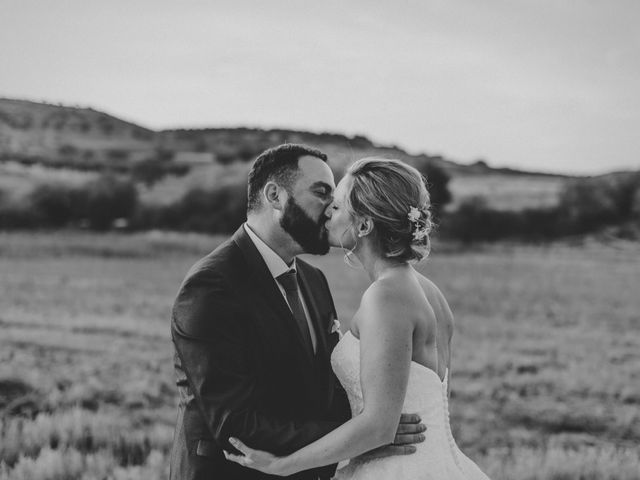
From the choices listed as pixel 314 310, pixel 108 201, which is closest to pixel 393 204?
pixel 314 310

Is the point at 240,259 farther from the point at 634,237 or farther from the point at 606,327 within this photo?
the point at 634,237

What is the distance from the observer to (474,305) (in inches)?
954

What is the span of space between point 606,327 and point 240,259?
18286mm

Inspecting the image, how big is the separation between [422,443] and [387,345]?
67 cm

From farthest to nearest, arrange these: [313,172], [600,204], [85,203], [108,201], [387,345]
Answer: [600,204] < [108,201] < [85,203] < [313,172] < [387,345]

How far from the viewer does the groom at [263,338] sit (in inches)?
128

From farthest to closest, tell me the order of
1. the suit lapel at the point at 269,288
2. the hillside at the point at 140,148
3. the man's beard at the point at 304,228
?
the hillside at the point at 140,148
the man's beard at the point at 304,228
the suit lapel at the point at 269,288

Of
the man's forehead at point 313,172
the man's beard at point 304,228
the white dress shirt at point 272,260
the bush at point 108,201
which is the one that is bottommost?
the bush at point 108,201

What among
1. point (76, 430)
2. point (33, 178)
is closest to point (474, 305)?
point (76, 430)

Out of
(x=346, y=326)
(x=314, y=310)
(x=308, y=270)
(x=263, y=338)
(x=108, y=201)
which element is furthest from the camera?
(x=108, y=201)

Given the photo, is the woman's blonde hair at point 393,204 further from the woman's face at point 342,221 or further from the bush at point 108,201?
the bush at point 108,201

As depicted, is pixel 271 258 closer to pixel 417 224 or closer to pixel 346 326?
pixel 417 224

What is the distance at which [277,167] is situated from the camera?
3953 mm

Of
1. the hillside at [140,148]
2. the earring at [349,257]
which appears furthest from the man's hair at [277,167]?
the hillside at [140,148]
